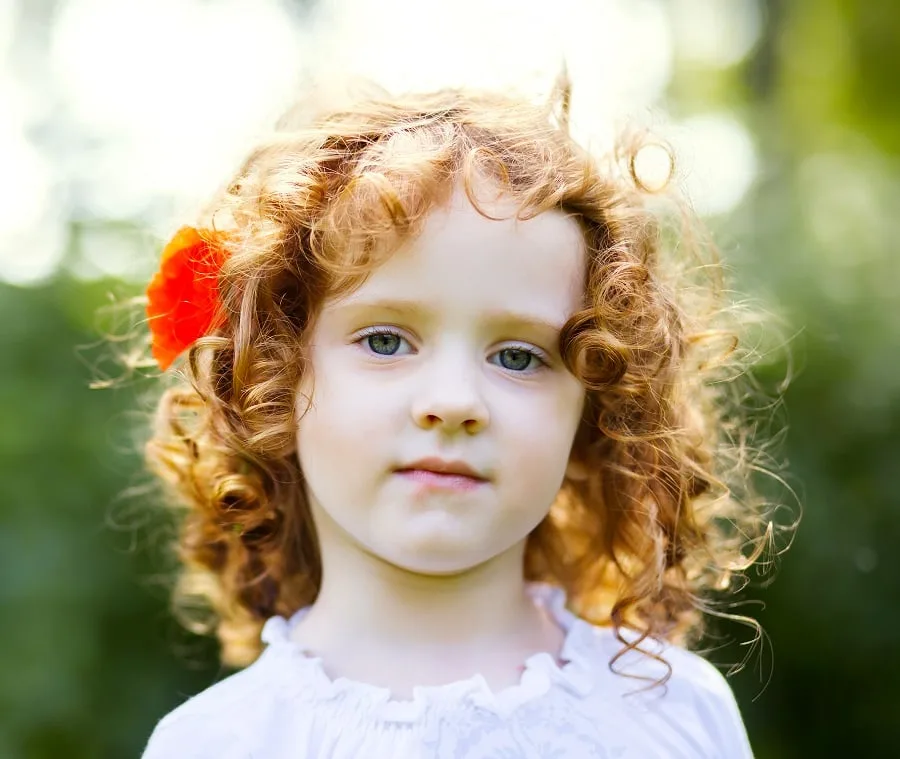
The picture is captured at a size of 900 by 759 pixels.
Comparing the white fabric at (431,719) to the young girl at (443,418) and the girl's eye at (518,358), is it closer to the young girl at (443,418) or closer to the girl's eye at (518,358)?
the young girl at (443,418)

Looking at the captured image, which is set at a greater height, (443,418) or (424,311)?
(424,311)

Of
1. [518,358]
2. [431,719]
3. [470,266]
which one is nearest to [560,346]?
[518,358]


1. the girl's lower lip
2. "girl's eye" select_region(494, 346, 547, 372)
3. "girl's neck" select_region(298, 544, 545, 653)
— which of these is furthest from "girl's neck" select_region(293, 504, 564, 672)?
"girl's eye" select_region(494, 346, 547, 372)

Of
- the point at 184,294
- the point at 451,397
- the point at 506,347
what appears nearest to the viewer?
the point at 451,397

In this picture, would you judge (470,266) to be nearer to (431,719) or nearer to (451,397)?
(451,397)

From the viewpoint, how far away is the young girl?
1452 millimetres

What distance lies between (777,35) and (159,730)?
15.2ft

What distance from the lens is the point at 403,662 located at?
5.06 ft

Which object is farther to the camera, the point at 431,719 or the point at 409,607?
the point at 409,607

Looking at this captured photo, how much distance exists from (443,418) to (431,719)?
430 mm

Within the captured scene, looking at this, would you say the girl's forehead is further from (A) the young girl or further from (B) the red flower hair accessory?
(B) the red flower hair accessory

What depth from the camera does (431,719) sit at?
1440 mm

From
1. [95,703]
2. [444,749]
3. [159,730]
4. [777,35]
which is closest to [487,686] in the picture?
[444,749]

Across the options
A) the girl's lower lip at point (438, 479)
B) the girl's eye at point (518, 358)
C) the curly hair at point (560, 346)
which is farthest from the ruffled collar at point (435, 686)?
the girl's eye at point (518, 358)
